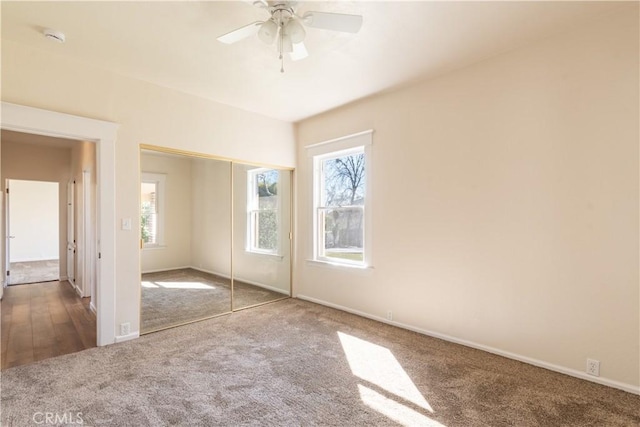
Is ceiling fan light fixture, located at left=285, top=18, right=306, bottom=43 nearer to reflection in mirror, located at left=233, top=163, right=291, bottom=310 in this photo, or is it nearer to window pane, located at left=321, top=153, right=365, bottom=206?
window pane, located at left=321, top=153, right=365, bottom=206

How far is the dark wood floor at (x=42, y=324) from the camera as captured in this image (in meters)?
3.00

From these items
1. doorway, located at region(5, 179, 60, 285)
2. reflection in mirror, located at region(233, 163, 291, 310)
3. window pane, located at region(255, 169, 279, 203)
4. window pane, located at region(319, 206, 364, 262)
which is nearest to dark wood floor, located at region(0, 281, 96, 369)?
reflection in mirror, located at region(233, 163, 291, 310)

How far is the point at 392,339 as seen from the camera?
3.28 meters

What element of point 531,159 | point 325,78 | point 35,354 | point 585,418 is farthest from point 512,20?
point 35,354

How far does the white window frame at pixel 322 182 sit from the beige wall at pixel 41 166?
5.00m

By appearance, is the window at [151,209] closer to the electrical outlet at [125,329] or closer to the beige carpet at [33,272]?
the electrical outlet at [125,329]

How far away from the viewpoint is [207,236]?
13.8 ft

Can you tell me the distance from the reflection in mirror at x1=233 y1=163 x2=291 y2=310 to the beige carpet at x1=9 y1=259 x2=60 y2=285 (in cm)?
464

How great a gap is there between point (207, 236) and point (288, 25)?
2.89 metres

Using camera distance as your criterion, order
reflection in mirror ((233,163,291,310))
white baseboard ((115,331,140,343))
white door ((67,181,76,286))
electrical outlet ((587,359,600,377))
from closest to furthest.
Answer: electrical outlet ((587,359,600,377)), white baseboard ((115,331,140,343)), reflection in mirror ((233,163,291,310)), white door ((67,181,76,286))

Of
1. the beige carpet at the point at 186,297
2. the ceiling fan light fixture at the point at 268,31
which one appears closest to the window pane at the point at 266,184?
the beige carpet at the point at 186,297

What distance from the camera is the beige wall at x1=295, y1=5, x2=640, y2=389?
2.32 metres

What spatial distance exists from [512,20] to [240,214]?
3662 mm

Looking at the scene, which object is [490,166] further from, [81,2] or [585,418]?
[81,2]
